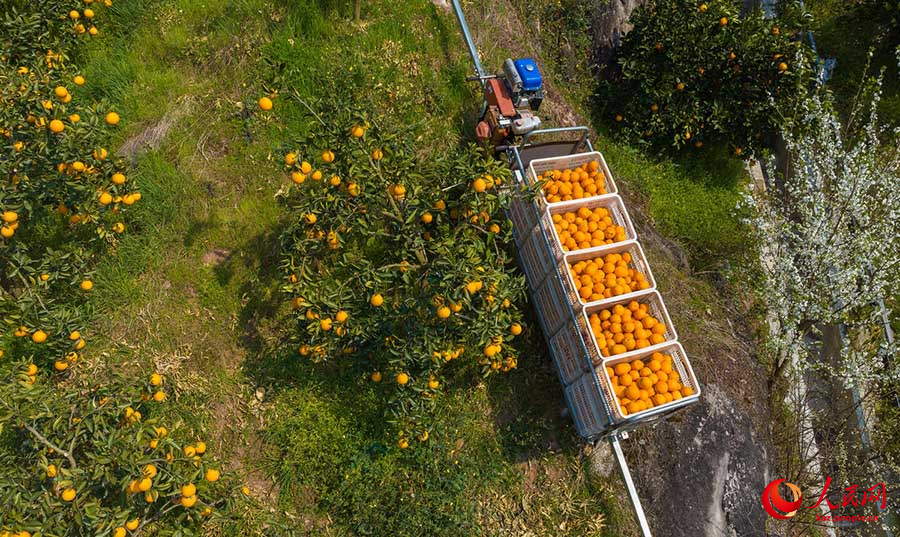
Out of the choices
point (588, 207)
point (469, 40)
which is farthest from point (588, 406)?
point (469, 40)

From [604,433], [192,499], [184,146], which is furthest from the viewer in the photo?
[184,146]

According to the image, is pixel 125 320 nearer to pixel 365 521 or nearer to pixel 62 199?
pixel 62 199

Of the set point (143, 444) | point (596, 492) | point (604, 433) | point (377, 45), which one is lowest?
point (596, 492)

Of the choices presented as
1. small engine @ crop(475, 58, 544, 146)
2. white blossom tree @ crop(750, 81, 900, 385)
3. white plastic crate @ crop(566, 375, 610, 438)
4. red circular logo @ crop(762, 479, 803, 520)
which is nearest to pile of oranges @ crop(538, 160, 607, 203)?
small engine @ crop(475, 58, 544, 146)

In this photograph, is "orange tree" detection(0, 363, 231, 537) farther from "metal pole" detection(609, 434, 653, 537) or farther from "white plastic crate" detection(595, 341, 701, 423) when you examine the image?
"metal pole" detection(609, 434, 653, 537)

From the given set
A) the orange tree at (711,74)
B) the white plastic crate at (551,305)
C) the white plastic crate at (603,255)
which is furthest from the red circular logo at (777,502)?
the orange tree at (711,74)

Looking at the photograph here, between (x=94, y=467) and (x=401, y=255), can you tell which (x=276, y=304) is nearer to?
(x=401, y=255)

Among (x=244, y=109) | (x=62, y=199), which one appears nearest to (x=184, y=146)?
(x=244, y=109)

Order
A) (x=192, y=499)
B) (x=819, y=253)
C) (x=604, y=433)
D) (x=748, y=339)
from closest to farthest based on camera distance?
(x=192, y=499)
(x=604, y=433)
(x=819, y=253)
(x=748, y=339)
